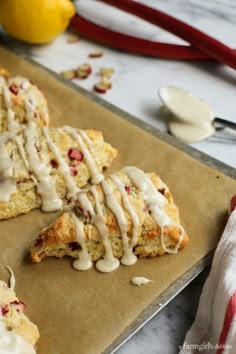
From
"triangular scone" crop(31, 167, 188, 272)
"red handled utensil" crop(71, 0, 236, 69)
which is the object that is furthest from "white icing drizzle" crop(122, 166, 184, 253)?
"red handled utensil" crop(71, 0, 236, 69)

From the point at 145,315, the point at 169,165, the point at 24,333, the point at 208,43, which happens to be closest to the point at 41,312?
the point at 24,333

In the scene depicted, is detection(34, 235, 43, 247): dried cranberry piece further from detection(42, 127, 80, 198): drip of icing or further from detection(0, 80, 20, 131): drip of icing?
detection(0, 80, 20, 131): drip of icing

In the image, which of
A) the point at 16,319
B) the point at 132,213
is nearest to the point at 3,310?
the point at 16,319

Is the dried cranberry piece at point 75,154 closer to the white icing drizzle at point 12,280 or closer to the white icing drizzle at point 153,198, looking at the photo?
the white icing drizzle at point 153,198

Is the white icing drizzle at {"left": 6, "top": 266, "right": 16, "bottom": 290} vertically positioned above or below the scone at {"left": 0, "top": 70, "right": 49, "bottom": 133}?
below

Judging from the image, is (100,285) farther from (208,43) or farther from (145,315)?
(208,43)

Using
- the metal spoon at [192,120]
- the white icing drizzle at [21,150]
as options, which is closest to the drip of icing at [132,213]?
the white icing drizzle at [21,150]

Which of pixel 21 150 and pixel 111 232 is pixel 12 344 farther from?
pixel 21 150
